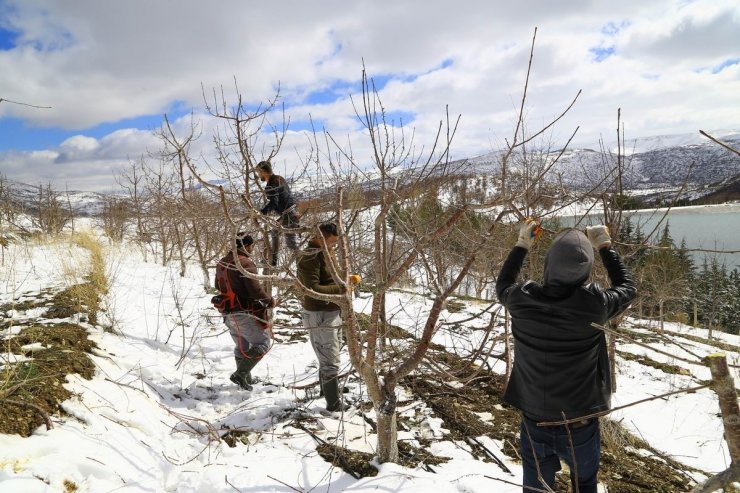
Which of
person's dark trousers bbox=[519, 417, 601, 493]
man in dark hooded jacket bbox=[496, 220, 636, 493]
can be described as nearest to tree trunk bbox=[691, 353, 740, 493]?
man in dark hooded jacket bbox=[496, 220, 636, 493]

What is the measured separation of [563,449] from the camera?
2.15 meters

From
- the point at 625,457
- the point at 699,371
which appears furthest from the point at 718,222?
the point at 625,457

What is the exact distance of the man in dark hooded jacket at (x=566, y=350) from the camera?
2.07 m

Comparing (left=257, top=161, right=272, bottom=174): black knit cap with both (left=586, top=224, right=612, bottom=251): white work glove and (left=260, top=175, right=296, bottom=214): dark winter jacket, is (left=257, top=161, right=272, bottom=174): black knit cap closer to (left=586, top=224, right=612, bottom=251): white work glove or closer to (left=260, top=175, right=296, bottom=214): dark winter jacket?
(left=260, top=175, right=296, bottom=214): dark winter jacket

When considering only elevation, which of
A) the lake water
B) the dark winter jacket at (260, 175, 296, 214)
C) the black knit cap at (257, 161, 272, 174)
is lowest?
the lake water

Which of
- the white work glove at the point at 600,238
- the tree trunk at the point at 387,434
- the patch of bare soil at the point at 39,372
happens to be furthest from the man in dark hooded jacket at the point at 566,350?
the patch of bare soil at the point at 39,372

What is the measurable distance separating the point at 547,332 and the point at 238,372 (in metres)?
3.37

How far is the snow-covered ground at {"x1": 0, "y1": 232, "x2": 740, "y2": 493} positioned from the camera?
7.95 ft

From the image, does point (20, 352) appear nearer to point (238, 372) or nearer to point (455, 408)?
point (238, 372)

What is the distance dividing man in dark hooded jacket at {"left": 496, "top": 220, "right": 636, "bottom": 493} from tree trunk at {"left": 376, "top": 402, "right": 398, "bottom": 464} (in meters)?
1.00

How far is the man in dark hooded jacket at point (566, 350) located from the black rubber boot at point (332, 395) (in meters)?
2.07

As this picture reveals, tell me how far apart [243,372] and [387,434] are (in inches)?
80.2

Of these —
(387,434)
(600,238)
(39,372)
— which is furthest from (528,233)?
(39,372)

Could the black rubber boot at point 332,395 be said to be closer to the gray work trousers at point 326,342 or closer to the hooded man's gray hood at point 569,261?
the gray work trousers at point 326,342
